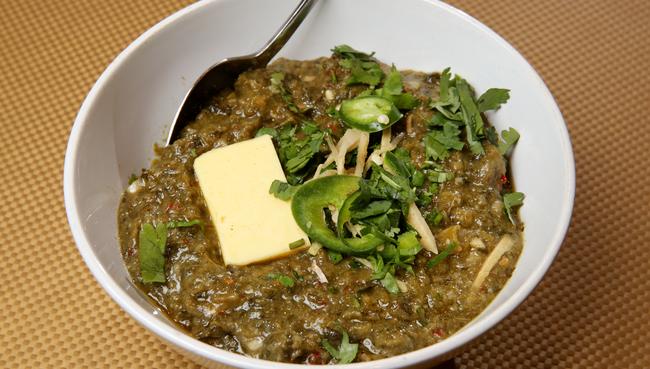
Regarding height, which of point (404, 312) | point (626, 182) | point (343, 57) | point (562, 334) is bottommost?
point (562, 334)

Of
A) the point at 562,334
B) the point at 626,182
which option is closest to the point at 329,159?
the point at 562,334

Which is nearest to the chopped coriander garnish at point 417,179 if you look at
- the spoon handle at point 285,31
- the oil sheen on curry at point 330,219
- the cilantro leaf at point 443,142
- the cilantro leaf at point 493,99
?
the oil sheen on curry at point 330,219

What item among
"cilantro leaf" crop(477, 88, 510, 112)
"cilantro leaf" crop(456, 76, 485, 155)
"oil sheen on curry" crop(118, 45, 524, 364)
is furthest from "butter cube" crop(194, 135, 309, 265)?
"cilantro leaf" crop(477, 88, 510, 112)

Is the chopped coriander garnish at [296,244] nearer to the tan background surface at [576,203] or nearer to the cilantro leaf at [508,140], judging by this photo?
the tan background surface at [576,203]

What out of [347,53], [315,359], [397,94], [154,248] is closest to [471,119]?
[397,94]

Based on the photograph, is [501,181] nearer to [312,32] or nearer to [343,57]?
[343,57]

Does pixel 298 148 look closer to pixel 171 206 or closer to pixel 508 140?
A: pixel 171 206
